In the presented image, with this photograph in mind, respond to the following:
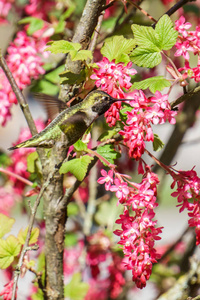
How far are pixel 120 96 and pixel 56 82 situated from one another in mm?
920

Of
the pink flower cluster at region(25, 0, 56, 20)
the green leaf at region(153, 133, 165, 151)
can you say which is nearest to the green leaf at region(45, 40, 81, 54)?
the green leaf at region(153, 133, 165, 151)

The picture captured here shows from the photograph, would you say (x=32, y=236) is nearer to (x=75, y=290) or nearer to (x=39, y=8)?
(x=75, y=290)

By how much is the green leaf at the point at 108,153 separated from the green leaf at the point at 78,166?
0.14ft

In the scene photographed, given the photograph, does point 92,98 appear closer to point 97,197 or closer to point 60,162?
point 60,162

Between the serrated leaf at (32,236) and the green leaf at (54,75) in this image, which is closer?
the serrated leaf at (32,236)

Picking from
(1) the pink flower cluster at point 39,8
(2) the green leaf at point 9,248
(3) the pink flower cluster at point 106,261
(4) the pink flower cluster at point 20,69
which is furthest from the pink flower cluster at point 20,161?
(2) the green leaf at point 9,248

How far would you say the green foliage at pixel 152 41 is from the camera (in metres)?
1.32

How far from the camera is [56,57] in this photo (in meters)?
2.62

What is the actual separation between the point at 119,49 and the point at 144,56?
7 centimetres

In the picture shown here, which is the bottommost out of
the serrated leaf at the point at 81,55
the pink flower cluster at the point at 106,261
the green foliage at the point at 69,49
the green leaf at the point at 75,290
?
the pink flower cluster at the point at 106,261

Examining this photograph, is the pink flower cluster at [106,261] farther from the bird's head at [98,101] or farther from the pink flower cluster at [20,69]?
the bird's head at [98,101]

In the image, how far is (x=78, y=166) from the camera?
136 centimetres

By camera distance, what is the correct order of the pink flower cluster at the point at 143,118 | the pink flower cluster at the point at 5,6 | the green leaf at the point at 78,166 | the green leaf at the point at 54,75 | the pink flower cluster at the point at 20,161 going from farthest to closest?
the pink flower cluster at the point at 5,6 < the pink flower cluster at the point at 20,161 < the green leaf at the point at 54,75 < the green leaf at the point at 78,166 < the pink flower cluster at the point at 143,118

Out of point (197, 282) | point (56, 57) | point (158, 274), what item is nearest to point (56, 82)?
point (56, 57)
